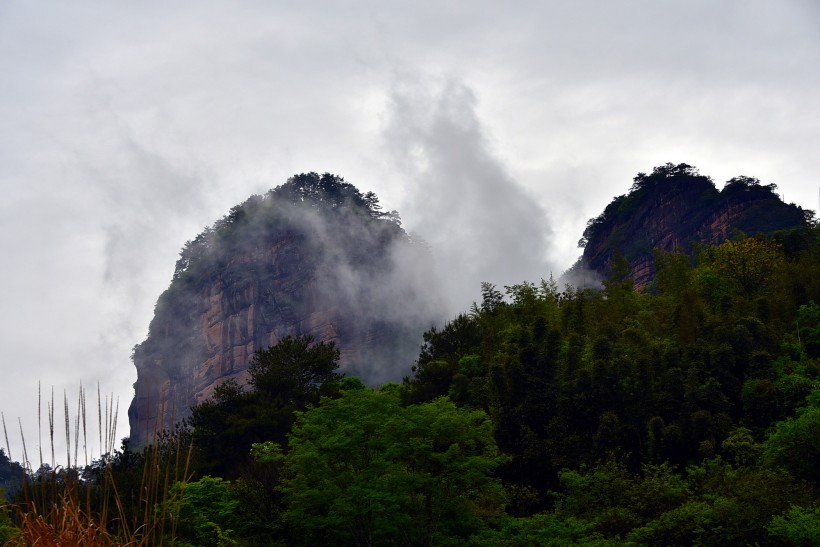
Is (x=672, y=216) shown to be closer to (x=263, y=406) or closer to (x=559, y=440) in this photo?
(x=263, y=406)

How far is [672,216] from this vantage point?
3051 inches

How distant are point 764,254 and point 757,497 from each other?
19740mm

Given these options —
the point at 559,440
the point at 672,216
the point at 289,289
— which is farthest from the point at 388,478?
the point at 289,289

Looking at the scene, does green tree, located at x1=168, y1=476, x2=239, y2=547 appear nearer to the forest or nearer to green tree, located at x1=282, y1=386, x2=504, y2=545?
the forest

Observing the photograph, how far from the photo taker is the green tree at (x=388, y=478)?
17.6m

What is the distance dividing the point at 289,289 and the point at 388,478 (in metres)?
70.0

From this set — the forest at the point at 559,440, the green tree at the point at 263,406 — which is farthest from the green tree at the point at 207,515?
the green tree at the point at 263,406

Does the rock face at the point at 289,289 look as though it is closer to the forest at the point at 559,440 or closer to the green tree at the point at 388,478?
the forest at the point at 559,440

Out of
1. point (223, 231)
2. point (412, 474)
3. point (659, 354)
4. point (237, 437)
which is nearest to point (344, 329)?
point (223, 231)

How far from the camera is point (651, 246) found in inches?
3083

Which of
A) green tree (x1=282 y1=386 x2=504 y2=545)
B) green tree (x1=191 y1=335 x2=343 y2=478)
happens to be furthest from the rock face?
green tree (x1=282 y1=386 x2=504 y2=545)

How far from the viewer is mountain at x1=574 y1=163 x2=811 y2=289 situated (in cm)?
6969

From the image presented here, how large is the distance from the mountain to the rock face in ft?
60.5

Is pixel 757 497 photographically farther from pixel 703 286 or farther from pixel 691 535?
pixel 703 286
